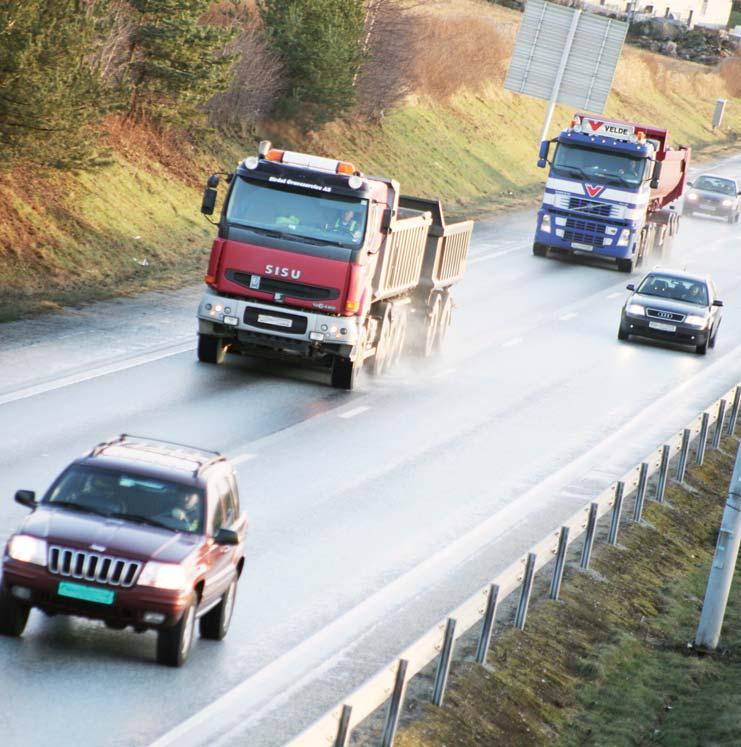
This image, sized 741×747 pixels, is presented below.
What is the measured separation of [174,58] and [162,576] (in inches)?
1079

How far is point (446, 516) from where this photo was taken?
719 inches

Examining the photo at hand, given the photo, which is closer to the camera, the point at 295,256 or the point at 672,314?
the point at 295,256

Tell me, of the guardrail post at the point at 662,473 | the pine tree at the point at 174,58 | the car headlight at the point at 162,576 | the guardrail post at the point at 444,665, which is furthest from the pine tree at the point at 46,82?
the guardrail post at the point at 444,665

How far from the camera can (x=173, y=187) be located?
39125mm

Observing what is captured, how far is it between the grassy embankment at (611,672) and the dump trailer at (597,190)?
79.2ft

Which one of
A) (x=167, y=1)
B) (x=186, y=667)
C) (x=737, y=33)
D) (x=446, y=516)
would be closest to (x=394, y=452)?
(x=446, y=516)

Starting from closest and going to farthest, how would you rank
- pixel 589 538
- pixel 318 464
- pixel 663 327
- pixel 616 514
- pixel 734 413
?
pixel 589 538
pixel 616 514
pixel 318 464
pixel 734 413
pixel 663 327

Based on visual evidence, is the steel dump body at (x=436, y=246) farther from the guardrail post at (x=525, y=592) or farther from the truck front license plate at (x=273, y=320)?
the guardrail post at (x=525, y=592)

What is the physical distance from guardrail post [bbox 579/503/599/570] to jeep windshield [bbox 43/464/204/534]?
210 inches

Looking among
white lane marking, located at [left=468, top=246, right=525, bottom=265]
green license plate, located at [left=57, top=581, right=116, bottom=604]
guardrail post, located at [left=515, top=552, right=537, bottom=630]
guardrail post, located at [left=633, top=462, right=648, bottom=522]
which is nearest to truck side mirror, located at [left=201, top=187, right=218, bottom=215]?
guardrail post, located at [left=633, top=462, right=648, bottom=522]

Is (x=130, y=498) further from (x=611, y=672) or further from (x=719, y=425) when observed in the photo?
(x=719, y=425)

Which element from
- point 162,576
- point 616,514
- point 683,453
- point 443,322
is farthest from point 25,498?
point 443,322

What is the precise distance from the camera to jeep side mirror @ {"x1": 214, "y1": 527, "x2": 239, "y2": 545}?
1229 centimetres

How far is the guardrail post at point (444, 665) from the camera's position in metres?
12.0
